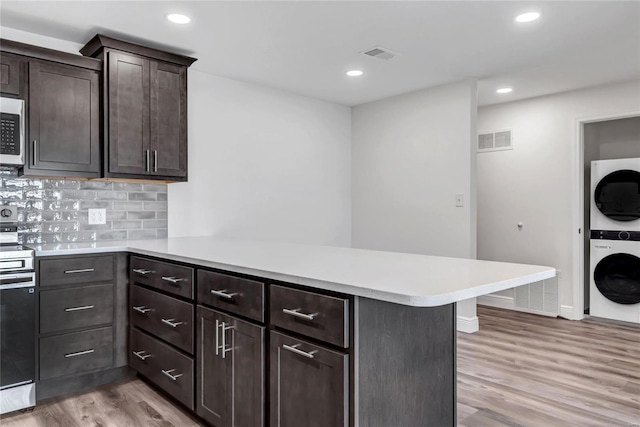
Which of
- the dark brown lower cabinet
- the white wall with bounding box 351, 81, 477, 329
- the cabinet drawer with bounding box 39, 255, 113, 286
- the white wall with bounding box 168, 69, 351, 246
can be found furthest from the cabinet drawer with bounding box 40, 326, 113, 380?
the white wall with bounding box 351, 81, 477, 329

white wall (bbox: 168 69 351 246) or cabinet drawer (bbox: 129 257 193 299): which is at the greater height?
white wall (bbox: 168 69 351 246)

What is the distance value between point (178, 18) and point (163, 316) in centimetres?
178

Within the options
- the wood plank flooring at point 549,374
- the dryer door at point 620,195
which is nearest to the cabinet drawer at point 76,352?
the wood plank flooring at point 549,374

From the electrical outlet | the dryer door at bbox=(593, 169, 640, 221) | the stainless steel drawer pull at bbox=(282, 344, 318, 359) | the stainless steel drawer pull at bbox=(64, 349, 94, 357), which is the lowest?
the stainless steel drawer pull at bbox=(64, 349, 94, 357)

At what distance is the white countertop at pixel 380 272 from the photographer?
1.25m

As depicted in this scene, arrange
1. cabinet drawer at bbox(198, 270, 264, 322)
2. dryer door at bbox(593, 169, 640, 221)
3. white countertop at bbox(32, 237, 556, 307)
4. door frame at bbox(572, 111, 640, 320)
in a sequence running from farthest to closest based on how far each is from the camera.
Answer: door frame at bbox(572, 111, 640, 320) < dryer door at bbox(593, 169, 640, 221) < cabinet drawer at bbox(198, 270, 264, 322) < white countertop at bbox(32, 237, 556, 307)

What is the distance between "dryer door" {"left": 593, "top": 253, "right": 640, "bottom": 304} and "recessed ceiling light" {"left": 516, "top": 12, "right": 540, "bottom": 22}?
2.76 metres

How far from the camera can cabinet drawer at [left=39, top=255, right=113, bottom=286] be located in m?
2.53

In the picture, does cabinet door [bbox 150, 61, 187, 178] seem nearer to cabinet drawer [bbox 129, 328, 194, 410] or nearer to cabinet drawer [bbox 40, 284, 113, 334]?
cabinet drawer [bbox 40, 284, 113, 334]

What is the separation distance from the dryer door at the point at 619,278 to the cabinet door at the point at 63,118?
462cm

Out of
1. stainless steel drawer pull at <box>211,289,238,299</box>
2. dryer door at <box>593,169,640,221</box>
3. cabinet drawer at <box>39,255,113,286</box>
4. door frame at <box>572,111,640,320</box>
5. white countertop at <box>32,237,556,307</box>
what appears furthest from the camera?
door frame at <box>572,111,640,320</box>

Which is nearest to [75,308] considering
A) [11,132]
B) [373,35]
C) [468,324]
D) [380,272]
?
[11,132]

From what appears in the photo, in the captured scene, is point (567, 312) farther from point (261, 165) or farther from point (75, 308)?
point (75, 308)

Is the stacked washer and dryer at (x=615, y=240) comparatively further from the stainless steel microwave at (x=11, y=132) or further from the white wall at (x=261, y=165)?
the stainless steel microwave at (x=11, y=132)
